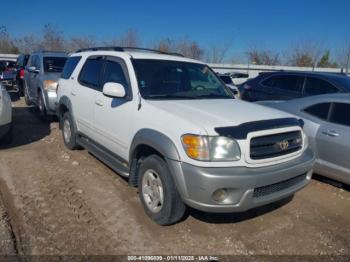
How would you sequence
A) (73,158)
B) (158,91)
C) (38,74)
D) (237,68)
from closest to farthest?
(158,91), (73,158), (38,74), (237,68)

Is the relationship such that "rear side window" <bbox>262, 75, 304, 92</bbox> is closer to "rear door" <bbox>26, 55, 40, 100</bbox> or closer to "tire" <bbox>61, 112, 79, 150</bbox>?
"tire" <bbox>61, 112, 79, 150</bbox>

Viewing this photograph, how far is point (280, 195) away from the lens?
3420mm

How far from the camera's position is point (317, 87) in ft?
25.7

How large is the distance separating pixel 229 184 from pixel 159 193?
0.90 m

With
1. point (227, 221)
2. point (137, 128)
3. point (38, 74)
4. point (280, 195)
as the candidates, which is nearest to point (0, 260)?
point (137, 128)

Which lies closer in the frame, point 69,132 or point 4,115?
point 4,115

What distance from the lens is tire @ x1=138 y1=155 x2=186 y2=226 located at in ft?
11.1

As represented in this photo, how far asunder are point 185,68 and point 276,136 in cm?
185

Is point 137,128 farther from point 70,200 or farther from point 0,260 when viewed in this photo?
point 0,260

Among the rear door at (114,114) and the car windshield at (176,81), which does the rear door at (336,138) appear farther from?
the rear door at (114,114)

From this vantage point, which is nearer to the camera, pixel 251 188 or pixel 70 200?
pixel 251 188

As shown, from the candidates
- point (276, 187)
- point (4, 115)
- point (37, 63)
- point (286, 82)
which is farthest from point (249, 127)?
point (37, 63)

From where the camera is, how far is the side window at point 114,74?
436 centimetres

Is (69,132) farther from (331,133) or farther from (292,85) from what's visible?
(292,85)
